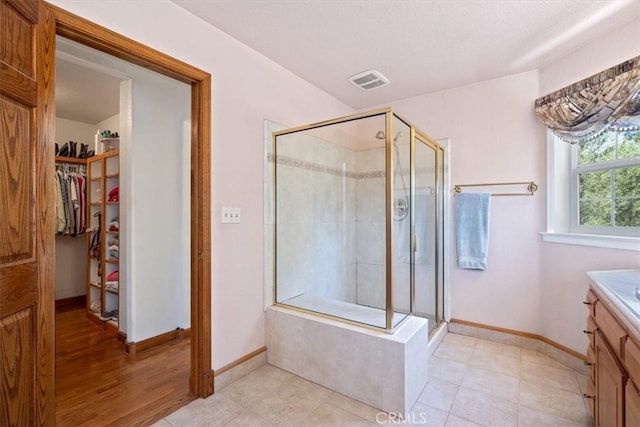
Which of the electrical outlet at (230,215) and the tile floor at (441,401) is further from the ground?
the electrical outlet at (230,215)

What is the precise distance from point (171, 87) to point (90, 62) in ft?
1.99

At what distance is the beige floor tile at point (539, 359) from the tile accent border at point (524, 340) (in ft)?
0.10

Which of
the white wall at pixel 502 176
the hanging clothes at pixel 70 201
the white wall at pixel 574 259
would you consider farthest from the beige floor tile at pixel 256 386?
the hanging clothes at pixel 70 201

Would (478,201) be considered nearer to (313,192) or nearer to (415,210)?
(415,210)

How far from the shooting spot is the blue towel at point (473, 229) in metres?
2.72

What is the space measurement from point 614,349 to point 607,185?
4.81 feet

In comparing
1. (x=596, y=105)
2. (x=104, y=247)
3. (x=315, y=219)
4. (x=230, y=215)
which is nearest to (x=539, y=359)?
(x=596, y=105)

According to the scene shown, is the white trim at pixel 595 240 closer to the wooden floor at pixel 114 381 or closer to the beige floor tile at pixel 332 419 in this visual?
the beige floor tile at pixel 332 419

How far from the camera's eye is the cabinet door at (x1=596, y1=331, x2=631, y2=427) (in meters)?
1.14

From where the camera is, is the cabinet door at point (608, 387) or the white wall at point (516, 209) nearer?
the cabinet door at point (608, 387)

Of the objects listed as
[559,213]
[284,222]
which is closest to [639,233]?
[559,213]

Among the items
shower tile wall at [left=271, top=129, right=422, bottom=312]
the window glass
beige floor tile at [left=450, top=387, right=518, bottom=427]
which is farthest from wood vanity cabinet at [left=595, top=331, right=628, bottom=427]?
the window glass

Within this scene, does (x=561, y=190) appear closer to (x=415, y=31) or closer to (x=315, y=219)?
(x=415, y=31)

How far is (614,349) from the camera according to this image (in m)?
1.23
